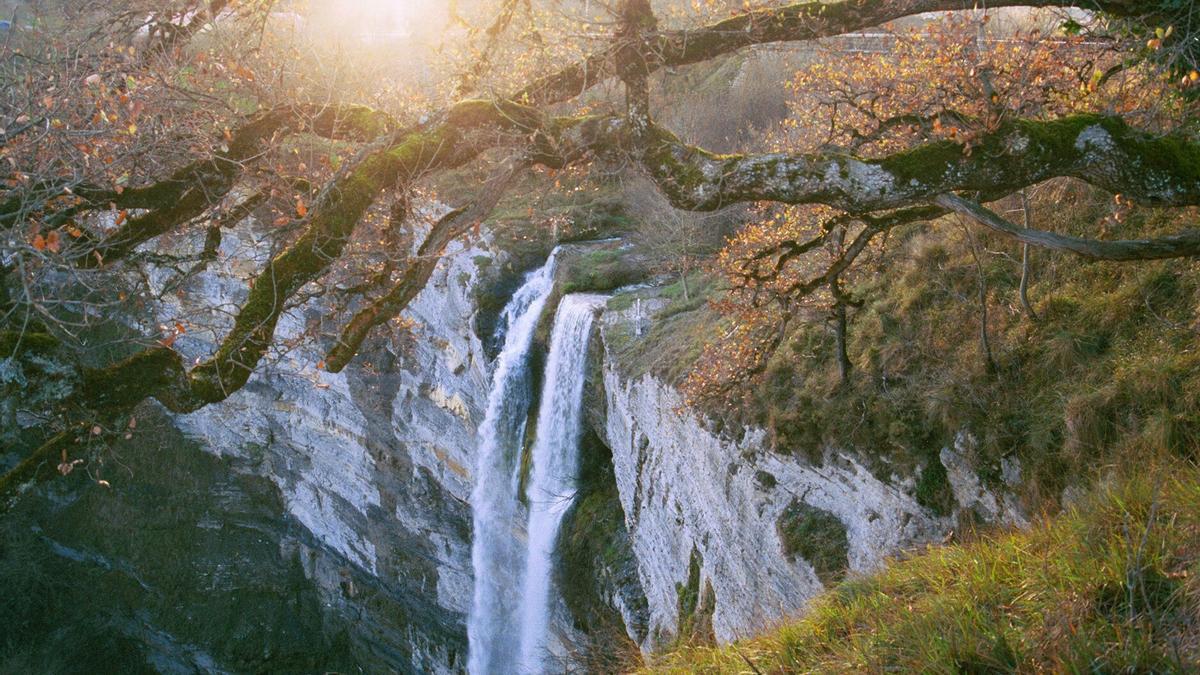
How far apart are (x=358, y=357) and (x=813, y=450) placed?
13696 millimetres

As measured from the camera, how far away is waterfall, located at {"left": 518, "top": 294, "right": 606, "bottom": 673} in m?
14.3

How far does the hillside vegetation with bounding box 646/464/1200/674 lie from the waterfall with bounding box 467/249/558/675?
11.2 metres

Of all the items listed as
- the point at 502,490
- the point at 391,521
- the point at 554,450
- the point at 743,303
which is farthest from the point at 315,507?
the point at 743,303

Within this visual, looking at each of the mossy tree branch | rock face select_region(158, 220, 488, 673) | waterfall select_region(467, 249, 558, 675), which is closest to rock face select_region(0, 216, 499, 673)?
rock face select_region(158, 220, 488, 673)

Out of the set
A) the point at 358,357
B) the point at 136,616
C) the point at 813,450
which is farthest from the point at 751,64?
the point at 136,616

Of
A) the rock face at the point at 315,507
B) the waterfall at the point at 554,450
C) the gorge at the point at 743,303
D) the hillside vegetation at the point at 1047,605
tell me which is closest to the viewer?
the hillside vegetation at the point at 1047,605

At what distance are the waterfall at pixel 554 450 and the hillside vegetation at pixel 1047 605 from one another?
995cm

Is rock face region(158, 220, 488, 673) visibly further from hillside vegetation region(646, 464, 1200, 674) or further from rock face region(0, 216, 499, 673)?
hillside vegetation region(646, 464, 1200, 674)

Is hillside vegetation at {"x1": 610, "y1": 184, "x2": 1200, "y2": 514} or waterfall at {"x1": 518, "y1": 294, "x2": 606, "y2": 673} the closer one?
hillside vegetation at {"x1": 610, "y1": 184, "x2": 1200, "y2": 514}

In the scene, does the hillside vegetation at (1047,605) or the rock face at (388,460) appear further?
the rock face at (388,460)

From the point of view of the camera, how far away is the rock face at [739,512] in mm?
6887

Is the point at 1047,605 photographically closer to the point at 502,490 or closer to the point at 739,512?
the point at 739,512

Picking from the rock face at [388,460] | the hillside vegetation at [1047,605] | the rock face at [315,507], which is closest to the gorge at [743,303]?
the hillside vegetation at [1047,605]

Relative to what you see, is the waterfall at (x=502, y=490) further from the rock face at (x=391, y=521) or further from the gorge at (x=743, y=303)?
the rock face at (x=391, y=521)
